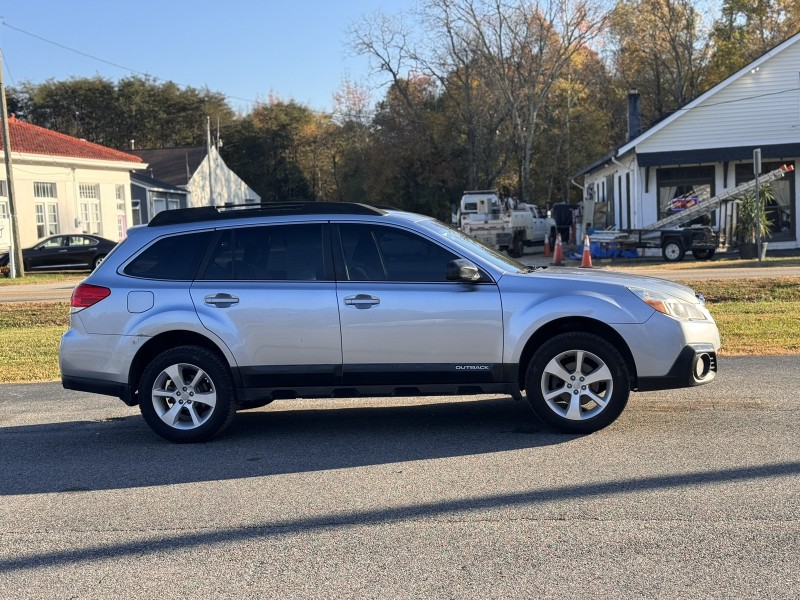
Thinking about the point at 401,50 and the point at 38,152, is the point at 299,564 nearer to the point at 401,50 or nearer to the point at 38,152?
the point at 38,152

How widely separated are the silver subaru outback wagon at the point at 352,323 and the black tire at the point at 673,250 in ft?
65.5

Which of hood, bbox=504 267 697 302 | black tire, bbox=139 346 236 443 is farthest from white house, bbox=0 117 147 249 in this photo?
hood, bbox=504 267 697 302

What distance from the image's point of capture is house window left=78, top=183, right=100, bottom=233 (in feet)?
128

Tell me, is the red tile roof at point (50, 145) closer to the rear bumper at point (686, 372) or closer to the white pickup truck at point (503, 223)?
the white pickup truck at point (503, 223)

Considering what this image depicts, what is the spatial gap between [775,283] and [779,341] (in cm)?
599

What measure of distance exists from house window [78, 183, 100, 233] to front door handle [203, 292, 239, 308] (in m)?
34.2

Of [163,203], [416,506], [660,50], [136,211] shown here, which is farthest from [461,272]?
[660,50]

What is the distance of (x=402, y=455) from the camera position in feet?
21.4

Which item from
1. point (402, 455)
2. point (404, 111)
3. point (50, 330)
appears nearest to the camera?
point (402, 455)

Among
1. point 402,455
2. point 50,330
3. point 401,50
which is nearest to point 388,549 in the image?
point 402,455

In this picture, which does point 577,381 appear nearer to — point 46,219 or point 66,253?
point 66,253

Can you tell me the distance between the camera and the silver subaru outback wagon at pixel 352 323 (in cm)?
672

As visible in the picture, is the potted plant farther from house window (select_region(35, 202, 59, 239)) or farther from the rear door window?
house window (select_region(35, 202, 59, 239))

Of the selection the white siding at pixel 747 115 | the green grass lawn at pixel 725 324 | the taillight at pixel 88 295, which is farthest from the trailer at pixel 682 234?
the taillight at pixel 88 295
